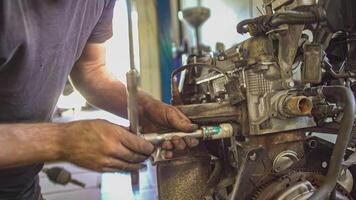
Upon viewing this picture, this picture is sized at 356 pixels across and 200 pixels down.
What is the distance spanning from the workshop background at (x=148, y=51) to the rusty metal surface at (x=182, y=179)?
0.11m

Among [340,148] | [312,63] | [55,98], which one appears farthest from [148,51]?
[340,148]

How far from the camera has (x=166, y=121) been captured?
2.72ft

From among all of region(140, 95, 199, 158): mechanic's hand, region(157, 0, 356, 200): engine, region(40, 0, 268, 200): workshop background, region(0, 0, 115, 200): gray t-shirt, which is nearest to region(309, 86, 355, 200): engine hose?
region(157, 0, 356, 200): engine

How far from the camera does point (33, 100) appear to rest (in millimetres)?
885

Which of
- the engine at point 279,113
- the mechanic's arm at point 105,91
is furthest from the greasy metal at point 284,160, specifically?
the mechanic's arm at point 105,91

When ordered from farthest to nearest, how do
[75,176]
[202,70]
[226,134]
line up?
[75,176]
[202,70]
[226,134]

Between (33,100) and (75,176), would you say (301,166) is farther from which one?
(75,176)

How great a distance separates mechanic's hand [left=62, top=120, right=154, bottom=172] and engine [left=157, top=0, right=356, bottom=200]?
229 mm


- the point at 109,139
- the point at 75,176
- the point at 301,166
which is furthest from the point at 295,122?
the point at 75,176

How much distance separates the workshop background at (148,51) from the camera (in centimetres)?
136

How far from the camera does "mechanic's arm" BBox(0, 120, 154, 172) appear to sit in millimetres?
592

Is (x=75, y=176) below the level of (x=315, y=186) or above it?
below

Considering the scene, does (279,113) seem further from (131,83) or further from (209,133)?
(131,83)

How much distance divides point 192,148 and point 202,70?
471 millimetres
